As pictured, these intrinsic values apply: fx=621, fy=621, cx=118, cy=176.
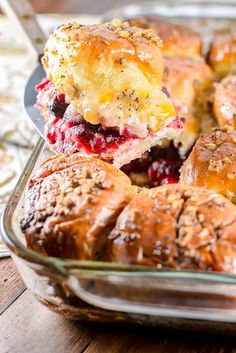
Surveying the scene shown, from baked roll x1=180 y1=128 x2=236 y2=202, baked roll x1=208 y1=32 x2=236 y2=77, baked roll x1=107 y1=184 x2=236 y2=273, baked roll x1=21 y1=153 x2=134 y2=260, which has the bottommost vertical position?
baked roll x1=208 y1=32 x2=236 y2=77

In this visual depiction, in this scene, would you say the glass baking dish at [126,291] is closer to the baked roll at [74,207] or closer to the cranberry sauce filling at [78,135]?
the baked roll at [74,207]

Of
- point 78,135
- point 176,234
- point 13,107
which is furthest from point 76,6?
point 176,234

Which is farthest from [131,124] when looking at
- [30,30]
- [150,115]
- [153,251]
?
[30,30]

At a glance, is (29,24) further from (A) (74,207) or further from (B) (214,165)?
(A) (74,207)

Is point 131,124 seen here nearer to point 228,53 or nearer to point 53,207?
point 53,207

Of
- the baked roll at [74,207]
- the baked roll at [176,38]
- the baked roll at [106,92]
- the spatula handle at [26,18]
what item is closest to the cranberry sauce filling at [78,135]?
the baked roll at [106,92]

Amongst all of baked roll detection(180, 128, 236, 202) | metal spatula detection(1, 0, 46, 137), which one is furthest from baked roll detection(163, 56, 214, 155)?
metal spatula detection(1, 0, 46, 137)

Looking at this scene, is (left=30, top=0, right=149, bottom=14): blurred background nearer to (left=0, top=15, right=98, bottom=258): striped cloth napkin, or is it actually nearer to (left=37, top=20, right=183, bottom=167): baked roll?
(left=0, top=15, right=98, bottom=258): striped cloth napkin
